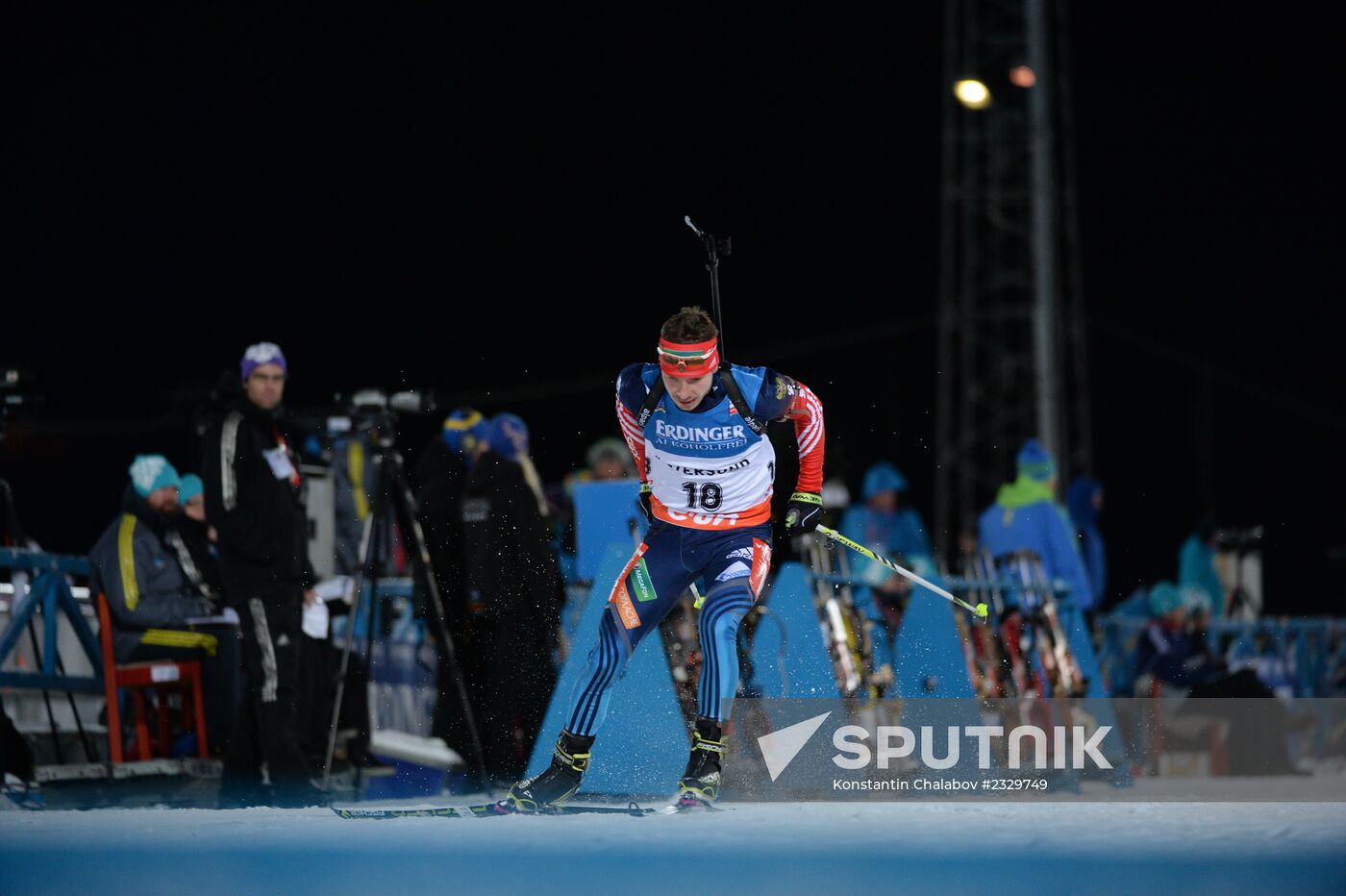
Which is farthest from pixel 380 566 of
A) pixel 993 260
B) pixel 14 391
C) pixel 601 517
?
pixel 993 260

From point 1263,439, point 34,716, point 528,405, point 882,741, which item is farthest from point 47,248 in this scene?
point 1263,439

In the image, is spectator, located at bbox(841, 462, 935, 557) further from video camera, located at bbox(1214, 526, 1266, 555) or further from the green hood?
video camera, located at bbox(1214, 526, 1266, 555)

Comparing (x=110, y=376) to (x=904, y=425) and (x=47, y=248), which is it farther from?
(x=904, y=425)

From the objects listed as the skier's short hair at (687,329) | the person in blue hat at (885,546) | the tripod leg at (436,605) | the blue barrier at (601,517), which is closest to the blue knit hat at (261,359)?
the tripod leg at (436,605)

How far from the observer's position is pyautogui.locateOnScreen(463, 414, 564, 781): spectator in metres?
7.10

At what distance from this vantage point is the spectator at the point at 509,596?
7102 mm

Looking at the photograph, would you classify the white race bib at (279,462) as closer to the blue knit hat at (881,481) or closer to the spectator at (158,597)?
the spectator at (158,597)

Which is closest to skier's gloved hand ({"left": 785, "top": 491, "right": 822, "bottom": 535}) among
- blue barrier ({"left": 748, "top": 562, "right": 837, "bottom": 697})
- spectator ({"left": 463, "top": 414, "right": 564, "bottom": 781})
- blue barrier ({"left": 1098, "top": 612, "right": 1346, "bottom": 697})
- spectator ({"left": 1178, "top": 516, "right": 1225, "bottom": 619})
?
blue barrier ({"left": 748, "top": 562, "right": 837, "bottom": 697})

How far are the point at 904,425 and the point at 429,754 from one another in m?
2.64

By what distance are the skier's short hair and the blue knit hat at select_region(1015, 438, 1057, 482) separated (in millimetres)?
3644

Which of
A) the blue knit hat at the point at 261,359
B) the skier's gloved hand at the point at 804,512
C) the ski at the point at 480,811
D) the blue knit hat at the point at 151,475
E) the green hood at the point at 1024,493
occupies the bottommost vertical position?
the ski at the point at 480,811

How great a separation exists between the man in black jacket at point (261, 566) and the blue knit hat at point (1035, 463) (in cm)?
379

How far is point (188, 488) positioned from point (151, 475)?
11.5 inches

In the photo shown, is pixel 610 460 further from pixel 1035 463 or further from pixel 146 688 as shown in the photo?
pixel 146 688
